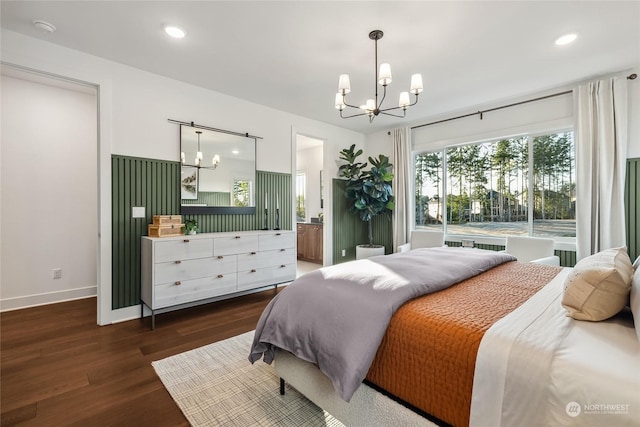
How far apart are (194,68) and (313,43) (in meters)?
1.41

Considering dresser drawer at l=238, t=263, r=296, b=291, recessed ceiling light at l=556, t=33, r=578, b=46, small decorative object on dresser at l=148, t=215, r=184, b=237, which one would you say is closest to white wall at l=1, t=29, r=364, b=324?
small decorative object on dresser at l=148, t=215, r=184, b=237

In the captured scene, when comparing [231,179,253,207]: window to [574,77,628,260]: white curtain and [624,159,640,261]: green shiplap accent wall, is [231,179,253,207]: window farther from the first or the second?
[624,159,640,261]: green shiplap accent wall

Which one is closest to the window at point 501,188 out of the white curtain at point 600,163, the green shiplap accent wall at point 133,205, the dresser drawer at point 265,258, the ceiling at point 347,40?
the white curtain at point 600,163

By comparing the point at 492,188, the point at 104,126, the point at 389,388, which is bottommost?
the point at 389,388

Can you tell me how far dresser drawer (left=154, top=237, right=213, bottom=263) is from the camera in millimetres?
2817

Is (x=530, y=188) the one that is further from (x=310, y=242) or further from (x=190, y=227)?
(x=190, y=227)

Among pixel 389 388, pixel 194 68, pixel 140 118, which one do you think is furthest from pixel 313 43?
pixel 389 388

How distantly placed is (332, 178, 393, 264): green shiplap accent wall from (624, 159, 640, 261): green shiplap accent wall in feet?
9.96

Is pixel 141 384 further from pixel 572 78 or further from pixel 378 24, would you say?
pixel 572 78

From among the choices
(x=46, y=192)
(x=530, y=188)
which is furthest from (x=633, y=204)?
(x=46, y=192)

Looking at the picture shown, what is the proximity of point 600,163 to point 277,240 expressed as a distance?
3.93m

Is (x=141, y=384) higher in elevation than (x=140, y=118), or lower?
lower

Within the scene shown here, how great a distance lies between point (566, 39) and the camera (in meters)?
2.57

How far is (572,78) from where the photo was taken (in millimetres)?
3334
